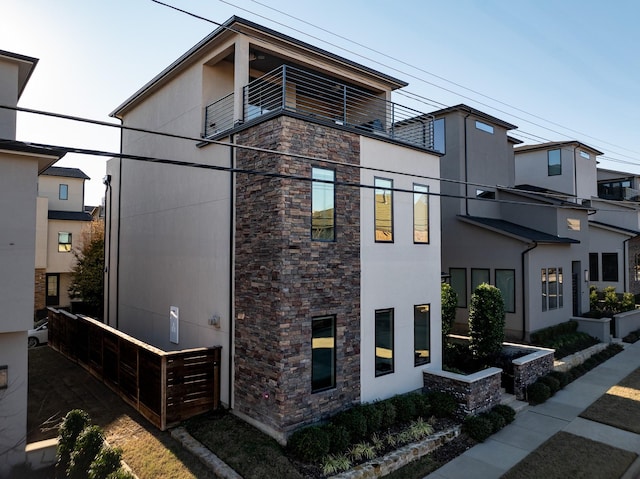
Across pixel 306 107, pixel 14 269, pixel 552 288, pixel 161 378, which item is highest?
pixel 306 107

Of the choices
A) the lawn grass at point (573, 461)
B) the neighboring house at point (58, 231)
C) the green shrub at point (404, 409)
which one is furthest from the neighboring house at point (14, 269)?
the neighboring house at point (58, 231)

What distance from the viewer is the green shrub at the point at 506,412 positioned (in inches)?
407

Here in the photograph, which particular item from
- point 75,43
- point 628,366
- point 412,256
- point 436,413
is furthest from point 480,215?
point 75,43

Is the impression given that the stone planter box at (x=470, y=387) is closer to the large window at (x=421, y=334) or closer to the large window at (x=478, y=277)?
the large window at (x=421, y=334)

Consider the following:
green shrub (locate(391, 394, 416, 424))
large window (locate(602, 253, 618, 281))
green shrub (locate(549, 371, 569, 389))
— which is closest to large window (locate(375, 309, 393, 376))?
green shrub (locate(391, 394, 416, 424))

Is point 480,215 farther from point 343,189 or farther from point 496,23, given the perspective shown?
point 343,189

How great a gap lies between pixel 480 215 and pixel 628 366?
8.03m

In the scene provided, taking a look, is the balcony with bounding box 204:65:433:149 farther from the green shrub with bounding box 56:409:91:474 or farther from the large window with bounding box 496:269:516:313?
the large window with bounding box 496:269:516:313

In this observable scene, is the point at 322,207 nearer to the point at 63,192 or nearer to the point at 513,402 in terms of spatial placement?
the point at 513,402

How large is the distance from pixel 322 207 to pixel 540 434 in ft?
24.1

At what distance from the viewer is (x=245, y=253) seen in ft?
30.5

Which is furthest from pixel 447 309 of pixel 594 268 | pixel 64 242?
pixel 64 242

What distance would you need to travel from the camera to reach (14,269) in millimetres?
7484

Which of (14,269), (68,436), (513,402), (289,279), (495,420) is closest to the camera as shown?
(68,436)
